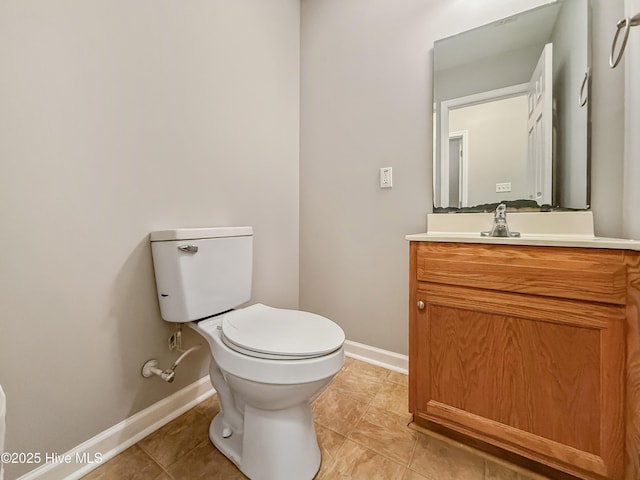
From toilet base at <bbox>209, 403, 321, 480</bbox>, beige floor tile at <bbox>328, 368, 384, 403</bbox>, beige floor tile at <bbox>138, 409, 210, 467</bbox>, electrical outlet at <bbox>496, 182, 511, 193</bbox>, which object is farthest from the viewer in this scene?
beige floor tile at <bbox>328, 368, 384, 403</bbox>

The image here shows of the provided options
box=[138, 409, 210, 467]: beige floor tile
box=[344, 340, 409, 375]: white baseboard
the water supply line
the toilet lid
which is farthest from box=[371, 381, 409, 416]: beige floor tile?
the water supply line

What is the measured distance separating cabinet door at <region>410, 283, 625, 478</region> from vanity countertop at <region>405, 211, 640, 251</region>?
0.55 ft

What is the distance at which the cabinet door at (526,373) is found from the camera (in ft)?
2.54

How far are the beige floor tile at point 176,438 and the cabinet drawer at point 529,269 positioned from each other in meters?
1.02

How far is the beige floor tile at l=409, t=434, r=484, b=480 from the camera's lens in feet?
2.99

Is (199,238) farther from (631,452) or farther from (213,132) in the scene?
(631,452)

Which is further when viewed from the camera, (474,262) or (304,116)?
(304,116)

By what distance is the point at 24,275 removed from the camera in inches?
31.6

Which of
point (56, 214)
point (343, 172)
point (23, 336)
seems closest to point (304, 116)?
point (343, 172)

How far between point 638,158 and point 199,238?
1.50 m

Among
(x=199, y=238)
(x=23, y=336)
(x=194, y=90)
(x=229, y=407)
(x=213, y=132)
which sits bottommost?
(x=229, y=407)

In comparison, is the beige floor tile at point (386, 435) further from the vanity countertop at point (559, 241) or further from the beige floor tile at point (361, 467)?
the vanity countertop at point (559, 241)

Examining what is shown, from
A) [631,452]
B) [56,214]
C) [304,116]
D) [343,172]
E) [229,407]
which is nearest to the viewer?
[631,452]

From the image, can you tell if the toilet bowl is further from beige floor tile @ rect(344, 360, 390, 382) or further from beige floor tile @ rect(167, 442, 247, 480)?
beige floor tile @ rect(344, 360, 390, 382)
